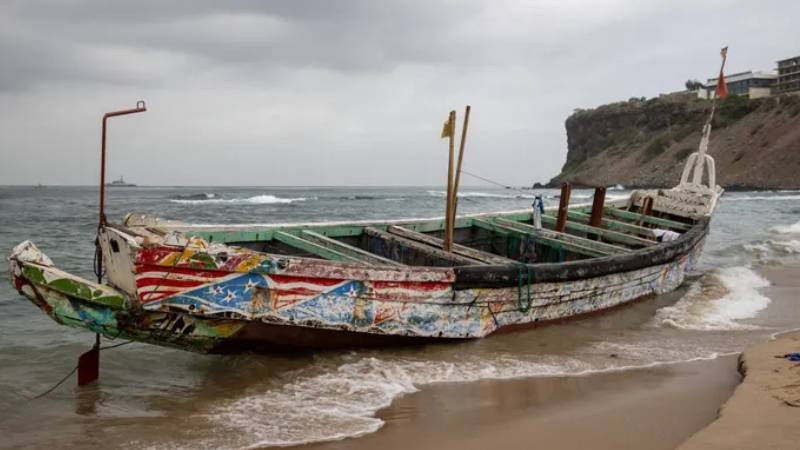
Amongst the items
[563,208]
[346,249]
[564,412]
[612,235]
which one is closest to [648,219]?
[612,235]

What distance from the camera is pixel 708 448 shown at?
10.3ft

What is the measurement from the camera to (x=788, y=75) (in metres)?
81.8

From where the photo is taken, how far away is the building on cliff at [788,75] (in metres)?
80.4

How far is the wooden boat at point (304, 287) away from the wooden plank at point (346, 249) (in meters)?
0.02

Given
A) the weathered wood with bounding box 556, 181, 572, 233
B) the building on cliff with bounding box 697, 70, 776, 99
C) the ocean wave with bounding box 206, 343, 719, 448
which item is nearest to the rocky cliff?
the building on cliff with bounding box 697, 70, 776, 99

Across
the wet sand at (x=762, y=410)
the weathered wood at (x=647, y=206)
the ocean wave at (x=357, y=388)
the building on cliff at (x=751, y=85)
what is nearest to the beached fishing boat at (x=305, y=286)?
the ocean wave at (x=357, y=388)

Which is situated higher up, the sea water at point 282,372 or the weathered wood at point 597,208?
the weathered wood at point 597,208

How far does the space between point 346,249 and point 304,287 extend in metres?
1.74

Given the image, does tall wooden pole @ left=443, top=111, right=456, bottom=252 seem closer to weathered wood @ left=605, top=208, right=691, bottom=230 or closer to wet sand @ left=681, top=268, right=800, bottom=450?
wet sand @ left=681, top=268, right=800, bottom=450

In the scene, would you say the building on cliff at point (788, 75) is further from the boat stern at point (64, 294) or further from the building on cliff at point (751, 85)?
the boat stern at point (64, 294)

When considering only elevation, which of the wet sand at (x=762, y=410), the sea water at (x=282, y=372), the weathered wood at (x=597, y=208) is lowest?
the sea water at (x=282, y=372)

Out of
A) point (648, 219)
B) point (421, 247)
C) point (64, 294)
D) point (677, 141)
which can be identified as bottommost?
point (64, 294)

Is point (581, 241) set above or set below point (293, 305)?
above

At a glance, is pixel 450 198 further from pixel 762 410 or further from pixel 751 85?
pixel 751 85
